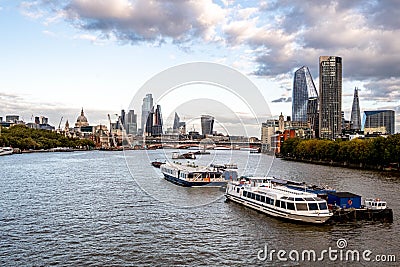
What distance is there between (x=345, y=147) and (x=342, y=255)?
75509 millimetres

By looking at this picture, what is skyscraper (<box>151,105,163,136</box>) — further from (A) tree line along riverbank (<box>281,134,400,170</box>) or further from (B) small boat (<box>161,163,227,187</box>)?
(A) tree line along riverbank (<box>281,134,400,170</box>)

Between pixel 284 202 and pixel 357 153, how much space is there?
6151 cm

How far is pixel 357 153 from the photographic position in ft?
292

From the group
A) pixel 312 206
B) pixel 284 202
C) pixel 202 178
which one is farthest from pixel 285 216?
pixel 202 178

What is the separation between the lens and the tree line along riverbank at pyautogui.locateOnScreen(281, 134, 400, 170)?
260 feet

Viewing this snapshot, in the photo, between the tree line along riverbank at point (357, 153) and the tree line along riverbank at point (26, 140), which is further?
the tree line along riverbank at point (26, 140)

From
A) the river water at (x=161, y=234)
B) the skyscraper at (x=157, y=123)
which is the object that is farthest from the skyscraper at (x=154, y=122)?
the river water at (x=161, y=234)

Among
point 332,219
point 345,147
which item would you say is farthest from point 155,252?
point 345,147

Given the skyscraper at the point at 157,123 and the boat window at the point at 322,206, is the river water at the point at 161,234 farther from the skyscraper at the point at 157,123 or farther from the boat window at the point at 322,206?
the skyscraper at the point at 157,123

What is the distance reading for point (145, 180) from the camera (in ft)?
199

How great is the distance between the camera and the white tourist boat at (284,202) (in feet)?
103

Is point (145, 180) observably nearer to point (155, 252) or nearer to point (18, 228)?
point (18, 228)
